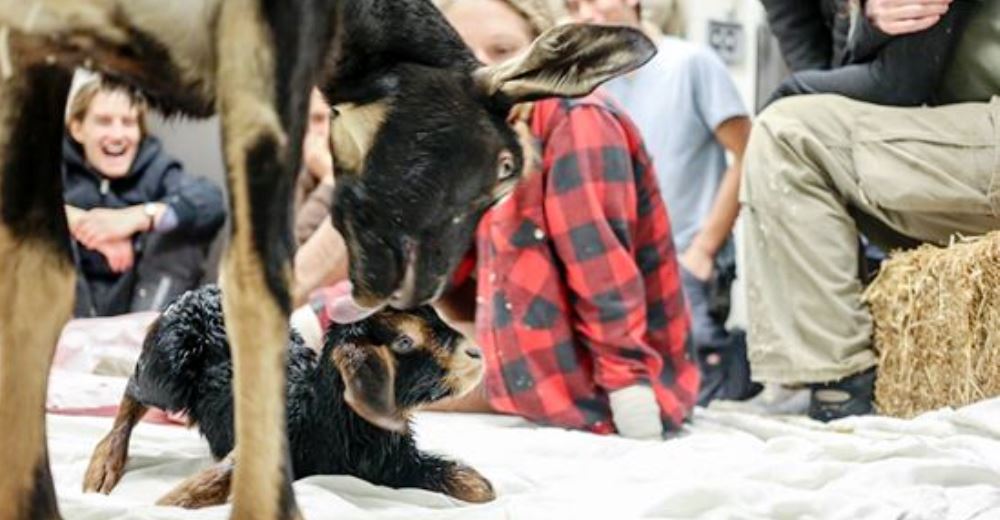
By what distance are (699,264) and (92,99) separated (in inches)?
61.1

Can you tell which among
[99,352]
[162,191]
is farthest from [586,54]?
[162,191]

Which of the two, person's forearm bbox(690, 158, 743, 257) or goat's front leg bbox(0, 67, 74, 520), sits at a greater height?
goat's front leg bbox(0, 67, 74, 520)

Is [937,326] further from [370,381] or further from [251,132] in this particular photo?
[251,132]

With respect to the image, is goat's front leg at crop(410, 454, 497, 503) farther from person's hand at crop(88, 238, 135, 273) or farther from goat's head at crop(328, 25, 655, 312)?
person's hand at crop(88, 238, 135, 273)

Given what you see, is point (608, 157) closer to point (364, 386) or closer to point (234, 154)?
point (364, 386)

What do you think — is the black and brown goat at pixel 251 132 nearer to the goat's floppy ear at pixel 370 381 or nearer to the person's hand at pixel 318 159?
the goat's floppy ear at pixel 370 381

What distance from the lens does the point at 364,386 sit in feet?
6.20

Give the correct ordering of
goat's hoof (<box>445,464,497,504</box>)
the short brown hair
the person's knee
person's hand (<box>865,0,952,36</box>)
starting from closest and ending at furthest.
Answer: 1. the short brown hair
2. goat's hoof (<box>445,464,497,504</box>)
3. person's hand (<box>865,0,952,36</box>)
4. the person's knee

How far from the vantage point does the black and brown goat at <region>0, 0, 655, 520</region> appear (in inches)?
55.4

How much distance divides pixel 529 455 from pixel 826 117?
1.09 metres

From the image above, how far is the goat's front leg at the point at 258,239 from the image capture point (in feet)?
4.57

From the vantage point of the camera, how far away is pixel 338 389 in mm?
1947

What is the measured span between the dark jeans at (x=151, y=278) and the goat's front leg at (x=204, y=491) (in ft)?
6.30

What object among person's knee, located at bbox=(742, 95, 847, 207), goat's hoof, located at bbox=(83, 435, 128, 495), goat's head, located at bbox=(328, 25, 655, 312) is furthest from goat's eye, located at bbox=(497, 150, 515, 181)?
person's knee, located at bbox=(742, 95, 847, 207)
